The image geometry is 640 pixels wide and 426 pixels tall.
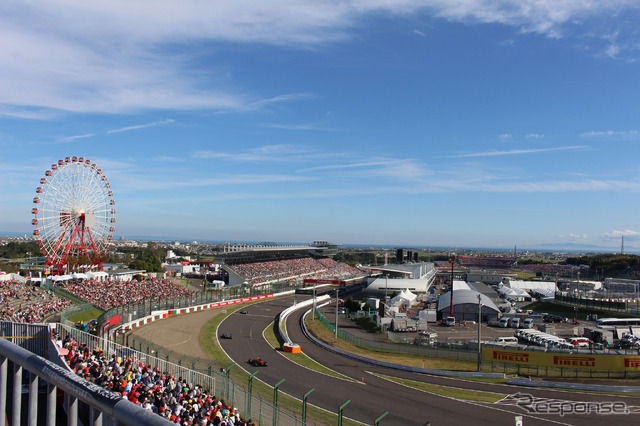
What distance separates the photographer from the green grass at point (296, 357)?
31714 millimetres

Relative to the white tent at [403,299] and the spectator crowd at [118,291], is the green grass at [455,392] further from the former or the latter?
the white tent at [403,299]

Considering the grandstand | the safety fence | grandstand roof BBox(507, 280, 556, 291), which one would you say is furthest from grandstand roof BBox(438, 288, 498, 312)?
the grandstand

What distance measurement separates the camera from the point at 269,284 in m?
86.2

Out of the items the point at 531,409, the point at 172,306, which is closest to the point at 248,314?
the point at 172,306

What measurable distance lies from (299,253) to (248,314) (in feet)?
236

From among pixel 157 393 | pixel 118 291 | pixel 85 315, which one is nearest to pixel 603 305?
pixel 118 291

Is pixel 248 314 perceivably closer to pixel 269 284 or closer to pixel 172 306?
pixel 172 306

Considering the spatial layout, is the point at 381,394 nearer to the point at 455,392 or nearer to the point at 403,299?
the point at 455,392

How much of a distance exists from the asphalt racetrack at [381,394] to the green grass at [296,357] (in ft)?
1.98

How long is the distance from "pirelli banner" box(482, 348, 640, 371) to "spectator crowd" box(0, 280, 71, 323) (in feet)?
117

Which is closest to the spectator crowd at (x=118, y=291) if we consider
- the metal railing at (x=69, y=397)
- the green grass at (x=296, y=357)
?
the green grass at (x=296, y=357)

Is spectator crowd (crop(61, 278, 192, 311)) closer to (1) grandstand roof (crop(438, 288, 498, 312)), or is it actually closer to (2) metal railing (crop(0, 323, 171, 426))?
(1) grandstand roof (crop(438, 288, 498, 312))

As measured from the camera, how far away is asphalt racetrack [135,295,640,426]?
22578 millimetres

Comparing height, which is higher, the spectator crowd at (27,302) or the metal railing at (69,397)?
the metal railing at (69,397)
